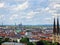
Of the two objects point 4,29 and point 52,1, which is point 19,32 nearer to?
point 4,29

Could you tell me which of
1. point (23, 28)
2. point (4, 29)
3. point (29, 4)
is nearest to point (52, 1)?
point (29, 4)

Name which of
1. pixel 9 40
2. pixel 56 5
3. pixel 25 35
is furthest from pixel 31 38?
pixel 56 5

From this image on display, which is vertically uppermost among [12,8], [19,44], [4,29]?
[12,8]

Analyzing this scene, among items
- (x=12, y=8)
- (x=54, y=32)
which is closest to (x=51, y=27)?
(x=54, y=32)

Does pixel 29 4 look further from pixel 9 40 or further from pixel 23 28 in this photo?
pixel 9 40

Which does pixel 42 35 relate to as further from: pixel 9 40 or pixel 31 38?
pixel 9 40

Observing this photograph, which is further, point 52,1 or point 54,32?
point 54,32

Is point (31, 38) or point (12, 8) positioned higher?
point (12, 8)

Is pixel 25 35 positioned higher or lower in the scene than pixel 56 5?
lower
